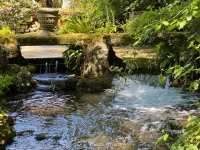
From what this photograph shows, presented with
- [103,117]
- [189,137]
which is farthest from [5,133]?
[189,137]

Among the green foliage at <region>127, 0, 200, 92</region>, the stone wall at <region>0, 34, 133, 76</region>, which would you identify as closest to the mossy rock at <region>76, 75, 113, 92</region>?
the stone wall at <region>0, 34, 133, 76</region>

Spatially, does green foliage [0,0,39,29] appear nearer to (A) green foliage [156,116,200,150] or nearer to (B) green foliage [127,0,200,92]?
(B) green foliage [127,0,200,92]

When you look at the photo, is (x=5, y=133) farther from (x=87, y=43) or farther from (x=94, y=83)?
(x=87, y=43)

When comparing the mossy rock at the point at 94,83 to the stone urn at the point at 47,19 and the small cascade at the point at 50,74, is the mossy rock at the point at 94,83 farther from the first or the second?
the stone urn at the point at 47,19

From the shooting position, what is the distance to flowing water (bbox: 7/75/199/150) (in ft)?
13.5

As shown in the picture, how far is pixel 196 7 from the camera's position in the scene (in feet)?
5.12

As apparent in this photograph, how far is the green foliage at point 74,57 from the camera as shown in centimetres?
745

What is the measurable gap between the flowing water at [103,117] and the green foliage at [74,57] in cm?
113

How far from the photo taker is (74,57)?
7539mm

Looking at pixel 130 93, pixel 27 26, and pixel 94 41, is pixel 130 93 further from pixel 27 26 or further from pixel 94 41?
pixel 27 26

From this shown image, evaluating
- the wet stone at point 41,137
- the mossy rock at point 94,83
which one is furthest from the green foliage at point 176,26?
the mossy rock at point 94,83

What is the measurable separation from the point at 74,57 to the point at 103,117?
108 inches

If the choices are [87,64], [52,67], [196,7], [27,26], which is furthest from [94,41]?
[27,26]

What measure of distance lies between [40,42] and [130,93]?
2.32m
